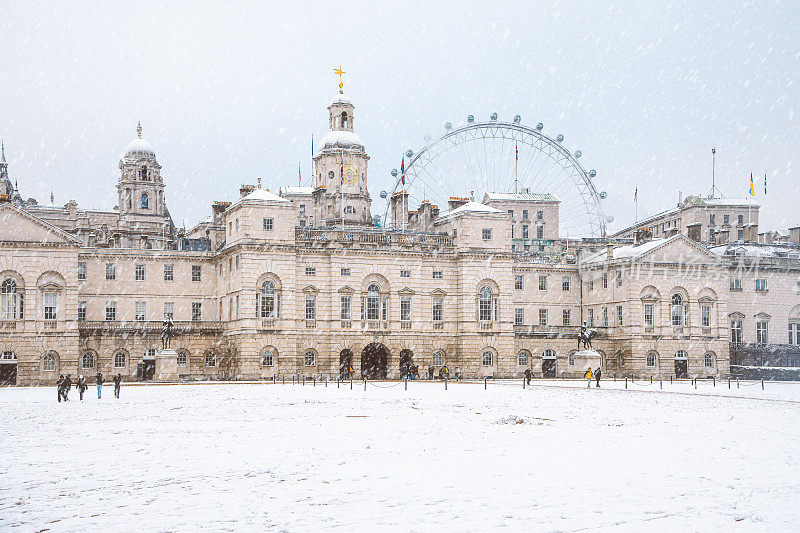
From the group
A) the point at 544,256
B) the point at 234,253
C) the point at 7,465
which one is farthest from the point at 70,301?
the point at 7,465

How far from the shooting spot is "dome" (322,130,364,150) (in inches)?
3775

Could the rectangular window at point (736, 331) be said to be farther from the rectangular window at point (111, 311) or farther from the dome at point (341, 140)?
the rectangular window at point (111, 311)

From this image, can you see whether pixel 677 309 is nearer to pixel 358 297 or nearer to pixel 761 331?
pixel 761 331

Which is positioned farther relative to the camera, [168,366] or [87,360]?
[87,360]

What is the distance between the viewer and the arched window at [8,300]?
7056 centimetres

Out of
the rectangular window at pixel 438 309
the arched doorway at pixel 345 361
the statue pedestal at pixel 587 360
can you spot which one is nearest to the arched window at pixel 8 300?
the arched doorway at pixel 345 361

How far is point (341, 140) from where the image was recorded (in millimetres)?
95938

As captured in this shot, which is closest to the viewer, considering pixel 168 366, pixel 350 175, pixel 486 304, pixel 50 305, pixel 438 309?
pixel 50 305

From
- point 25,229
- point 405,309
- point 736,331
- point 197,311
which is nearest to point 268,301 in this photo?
point 197,311

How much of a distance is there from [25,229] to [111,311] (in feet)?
31.7

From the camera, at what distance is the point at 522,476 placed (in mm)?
23469

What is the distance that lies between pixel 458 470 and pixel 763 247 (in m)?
77.9

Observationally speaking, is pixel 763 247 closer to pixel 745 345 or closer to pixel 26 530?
pixel 745 345

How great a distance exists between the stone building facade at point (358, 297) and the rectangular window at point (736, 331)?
5.0 inches
